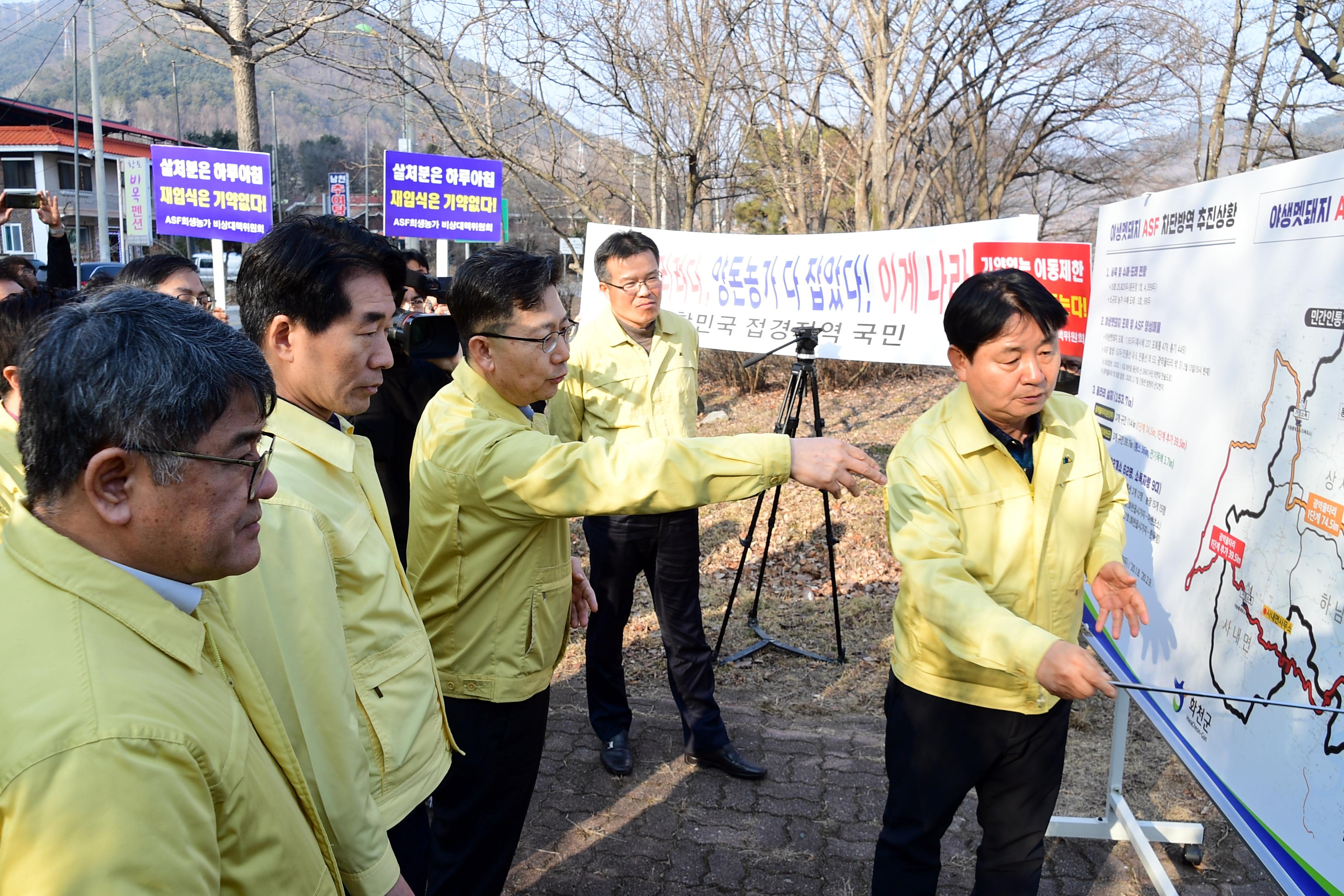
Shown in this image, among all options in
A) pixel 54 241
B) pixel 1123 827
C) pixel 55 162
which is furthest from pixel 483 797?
pixel 55 162

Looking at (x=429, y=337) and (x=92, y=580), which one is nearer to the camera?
(x=92, y=580)

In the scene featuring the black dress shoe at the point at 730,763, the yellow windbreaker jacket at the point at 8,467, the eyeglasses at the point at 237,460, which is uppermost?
the eyeglasses at the point at 237,460

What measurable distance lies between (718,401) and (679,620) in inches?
314

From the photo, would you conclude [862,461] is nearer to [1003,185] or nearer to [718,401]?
[718,401]

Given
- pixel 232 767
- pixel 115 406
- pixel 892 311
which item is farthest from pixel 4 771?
pixel 892 311

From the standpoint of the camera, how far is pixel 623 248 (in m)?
3.98

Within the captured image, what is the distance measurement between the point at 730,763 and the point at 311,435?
2.61m

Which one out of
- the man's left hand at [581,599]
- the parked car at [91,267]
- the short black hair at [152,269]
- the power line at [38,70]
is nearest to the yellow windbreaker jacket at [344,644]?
the man's left hand at [581,599]

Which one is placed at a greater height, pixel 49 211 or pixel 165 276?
pixel 49 211

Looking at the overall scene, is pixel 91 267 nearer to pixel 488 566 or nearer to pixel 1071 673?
pixel 488 566

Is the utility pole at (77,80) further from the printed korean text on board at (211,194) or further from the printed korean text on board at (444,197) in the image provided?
the printed korean text on board at (444,197)

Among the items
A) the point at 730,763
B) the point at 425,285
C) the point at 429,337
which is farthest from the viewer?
the point at 425,285

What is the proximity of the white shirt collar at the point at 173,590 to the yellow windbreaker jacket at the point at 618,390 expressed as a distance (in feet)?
9.05

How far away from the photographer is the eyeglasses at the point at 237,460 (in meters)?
1.13
